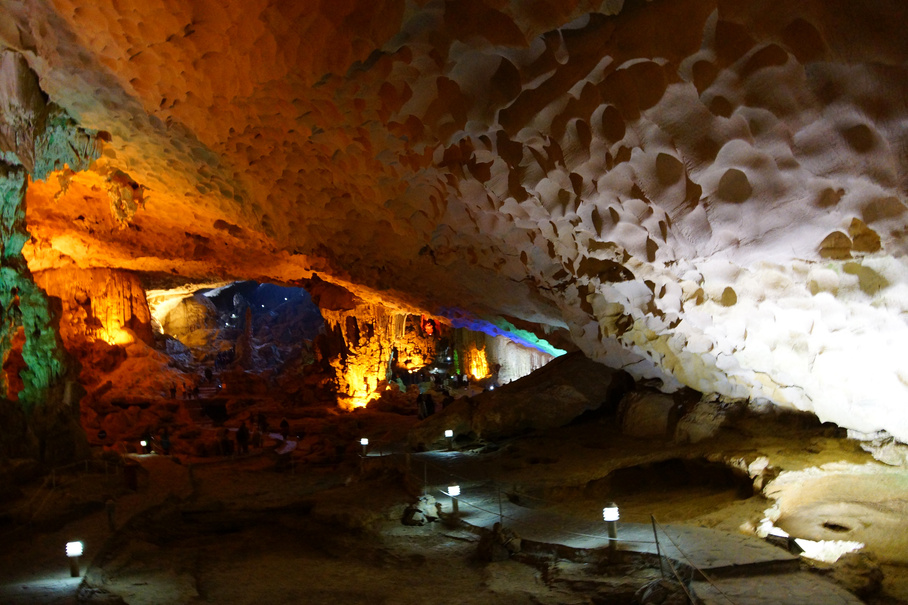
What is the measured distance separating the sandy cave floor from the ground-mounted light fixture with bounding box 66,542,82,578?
13cm

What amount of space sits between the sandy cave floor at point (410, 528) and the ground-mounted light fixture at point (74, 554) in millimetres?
128

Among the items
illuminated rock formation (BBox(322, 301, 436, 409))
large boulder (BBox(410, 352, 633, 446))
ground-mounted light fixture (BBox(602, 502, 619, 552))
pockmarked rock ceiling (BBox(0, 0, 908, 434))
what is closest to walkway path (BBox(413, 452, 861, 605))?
ground-mounted light fixture (BBox(602, 502, 619, 552))

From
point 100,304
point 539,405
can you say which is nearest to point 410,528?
point 539,405

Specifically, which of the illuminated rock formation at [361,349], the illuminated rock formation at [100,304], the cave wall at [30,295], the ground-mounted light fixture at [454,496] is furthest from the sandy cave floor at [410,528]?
the illuminated rock formation at [361,349]

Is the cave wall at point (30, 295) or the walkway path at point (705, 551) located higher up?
the cave wall at point (30, 295)

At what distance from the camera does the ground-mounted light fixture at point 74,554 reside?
5883 mm

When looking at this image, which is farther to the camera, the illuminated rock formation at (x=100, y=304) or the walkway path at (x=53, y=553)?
the illuminated rock formation at (x=100, y=304)

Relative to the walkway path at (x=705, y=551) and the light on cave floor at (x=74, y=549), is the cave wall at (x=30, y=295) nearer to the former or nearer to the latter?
the light on cave floor at (x=74, y=549)

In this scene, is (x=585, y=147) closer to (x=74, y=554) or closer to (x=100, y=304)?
(x=74, y=554)

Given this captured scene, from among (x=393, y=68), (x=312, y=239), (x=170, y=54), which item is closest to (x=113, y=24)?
(x=170, y=54)

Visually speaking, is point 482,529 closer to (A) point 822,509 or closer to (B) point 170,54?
(A) point 822,509

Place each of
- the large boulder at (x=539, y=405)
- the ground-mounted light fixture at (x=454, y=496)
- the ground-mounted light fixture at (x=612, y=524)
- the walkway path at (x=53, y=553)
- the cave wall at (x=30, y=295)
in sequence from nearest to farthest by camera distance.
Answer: the walkway path at (x=53, y=553) → the ground-mounted light fixture at (x=612, y=524) → the ground-mounted light fixture at (x=454, y=496) → the cave wall at (x=30, y=295) → the large boulder at (x=539, y=405)

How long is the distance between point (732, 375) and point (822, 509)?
84.5 inches

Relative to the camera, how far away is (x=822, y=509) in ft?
21.0
